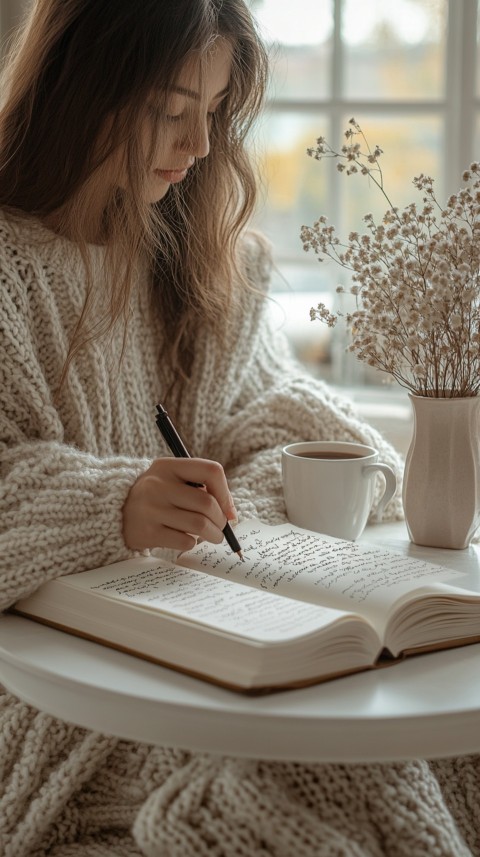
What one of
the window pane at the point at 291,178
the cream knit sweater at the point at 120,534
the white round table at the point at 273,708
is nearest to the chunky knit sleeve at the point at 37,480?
the cream knit sweater at the point at 120,534

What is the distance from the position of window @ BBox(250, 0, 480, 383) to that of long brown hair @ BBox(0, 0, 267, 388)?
21.7 inches

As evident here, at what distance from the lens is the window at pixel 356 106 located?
194 centimetres

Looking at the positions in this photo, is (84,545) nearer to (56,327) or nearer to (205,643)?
(205,643)

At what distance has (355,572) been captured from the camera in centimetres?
91

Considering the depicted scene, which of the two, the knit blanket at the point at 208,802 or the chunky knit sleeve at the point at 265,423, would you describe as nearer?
the knit blanket at the point at 208,802

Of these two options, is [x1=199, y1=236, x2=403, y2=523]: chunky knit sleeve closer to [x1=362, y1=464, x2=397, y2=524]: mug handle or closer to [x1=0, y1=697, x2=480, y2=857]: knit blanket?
[x1=362, y1=464, x2=397, y2=524]: mug handle

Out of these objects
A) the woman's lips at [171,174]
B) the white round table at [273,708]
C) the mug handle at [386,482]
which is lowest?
the white round table at [273,708]

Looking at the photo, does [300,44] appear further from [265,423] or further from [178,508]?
[178,508]

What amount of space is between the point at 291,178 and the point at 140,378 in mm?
965

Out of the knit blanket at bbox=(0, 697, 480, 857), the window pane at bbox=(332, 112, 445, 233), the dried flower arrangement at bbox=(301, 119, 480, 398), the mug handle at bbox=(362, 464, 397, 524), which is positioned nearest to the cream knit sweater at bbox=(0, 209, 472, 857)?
the knit blanket at bbox=(0, 697, 480, 857)

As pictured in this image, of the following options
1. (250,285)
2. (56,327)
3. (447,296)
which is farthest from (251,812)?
(250,285)

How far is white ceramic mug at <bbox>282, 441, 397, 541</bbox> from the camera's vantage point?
1099mm

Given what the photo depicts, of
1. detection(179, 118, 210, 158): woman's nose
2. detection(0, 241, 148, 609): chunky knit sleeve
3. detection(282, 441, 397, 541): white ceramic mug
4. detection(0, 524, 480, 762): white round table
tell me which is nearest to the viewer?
detection(0, 524, 480, 762): white round table

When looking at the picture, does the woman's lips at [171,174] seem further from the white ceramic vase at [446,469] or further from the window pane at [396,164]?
the window pane at [396,164]
